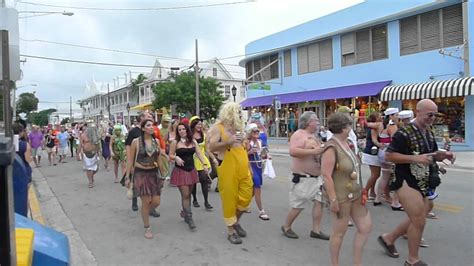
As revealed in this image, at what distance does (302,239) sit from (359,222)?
144cm

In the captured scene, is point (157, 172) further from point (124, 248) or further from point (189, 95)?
point (189, 95)

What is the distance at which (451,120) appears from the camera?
16.8 meters

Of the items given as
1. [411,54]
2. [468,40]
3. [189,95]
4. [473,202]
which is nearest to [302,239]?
[473,202]

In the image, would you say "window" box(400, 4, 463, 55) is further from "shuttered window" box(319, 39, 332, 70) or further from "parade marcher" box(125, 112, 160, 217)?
"parade marcher" box(125, 112, 160, 217)

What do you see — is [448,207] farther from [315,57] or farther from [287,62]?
[287,62]

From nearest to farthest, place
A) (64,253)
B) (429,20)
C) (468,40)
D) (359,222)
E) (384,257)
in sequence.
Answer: (64,253) < (359,222) < (384,257) < (468,40) < (429,20)

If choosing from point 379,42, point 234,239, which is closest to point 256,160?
point 234,239

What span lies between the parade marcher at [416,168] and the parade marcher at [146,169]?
309 cm

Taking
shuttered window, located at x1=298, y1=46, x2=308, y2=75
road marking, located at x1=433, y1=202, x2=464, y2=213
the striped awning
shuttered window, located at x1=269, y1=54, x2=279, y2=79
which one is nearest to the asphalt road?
road marking, located at x1=433, y1=202, x2=464, y2=213

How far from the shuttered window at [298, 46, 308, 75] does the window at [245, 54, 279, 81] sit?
2291mm

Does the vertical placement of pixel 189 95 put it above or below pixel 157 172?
above

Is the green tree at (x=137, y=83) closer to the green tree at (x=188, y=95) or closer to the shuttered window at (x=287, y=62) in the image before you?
the green tree at (x=188, y=95)

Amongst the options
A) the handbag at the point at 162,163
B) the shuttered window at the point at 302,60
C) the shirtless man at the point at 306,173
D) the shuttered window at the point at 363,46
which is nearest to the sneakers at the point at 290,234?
the shirtless man at the point at 306,173

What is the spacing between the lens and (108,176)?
39.1ft
